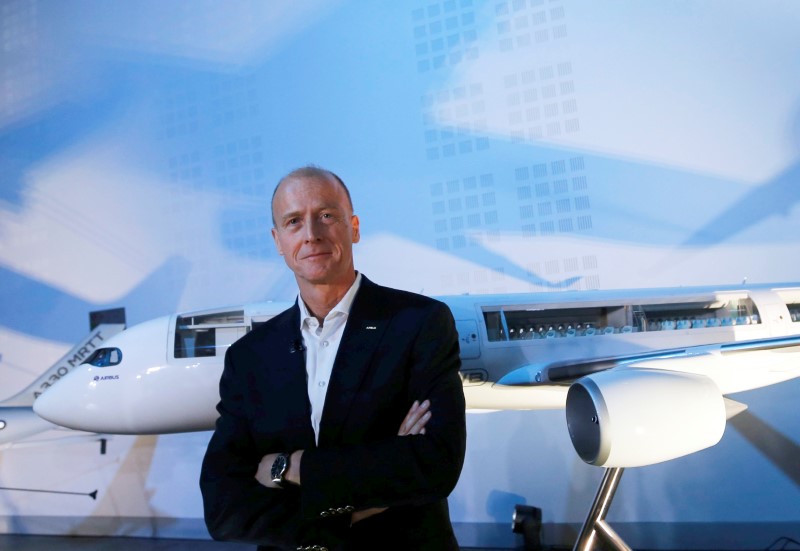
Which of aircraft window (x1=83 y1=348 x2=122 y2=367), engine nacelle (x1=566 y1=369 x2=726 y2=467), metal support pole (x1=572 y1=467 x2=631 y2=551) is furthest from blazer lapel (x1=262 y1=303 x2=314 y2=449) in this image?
aircraft window (x1=83 y1=348 x2=122 y2=367)

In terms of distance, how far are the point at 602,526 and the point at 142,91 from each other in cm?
604

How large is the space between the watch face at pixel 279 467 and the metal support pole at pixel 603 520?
5.20 ft

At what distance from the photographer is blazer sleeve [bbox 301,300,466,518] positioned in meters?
1.44

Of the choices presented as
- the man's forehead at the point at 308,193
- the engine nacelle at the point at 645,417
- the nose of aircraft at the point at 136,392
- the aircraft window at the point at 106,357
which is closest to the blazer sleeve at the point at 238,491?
the man's forehead at the point at 308,193

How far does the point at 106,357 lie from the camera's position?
14.6 feet

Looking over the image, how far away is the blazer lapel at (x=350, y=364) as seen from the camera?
1.55m

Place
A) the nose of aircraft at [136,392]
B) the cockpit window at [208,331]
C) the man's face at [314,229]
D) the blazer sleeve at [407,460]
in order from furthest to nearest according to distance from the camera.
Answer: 1. the cockpit window at [208,331]
2. the nose of aircraft at [136,392]
3. the man's face at [314,229]
4. the blazer sleeve at [407,460]

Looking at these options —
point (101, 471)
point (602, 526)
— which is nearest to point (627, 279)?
point (602, 526)

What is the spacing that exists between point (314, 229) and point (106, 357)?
3.61 meters

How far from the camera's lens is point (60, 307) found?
20.3 feet

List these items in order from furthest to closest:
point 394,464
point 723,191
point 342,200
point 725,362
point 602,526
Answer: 1. point 723,191
2. point 725,362
3. point 602,526
4. point 342,200
5. point 394,464

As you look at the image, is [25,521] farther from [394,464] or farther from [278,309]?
[394,464]

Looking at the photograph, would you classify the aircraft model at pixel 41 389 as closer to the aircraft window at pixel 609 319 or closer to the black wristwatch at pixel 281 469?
the aircraft window at pixel 609 319

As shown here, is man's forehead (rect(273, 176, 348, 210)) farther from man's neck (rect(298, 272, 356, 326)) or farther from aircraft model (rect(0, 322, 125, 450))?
aircraft model (rect(0, 322, 125, 450))
